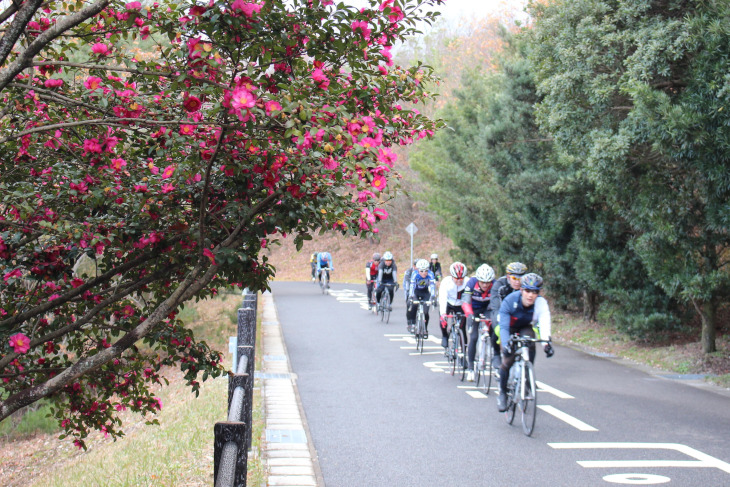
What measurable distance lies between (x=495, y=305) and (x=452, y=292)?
255 centimetres

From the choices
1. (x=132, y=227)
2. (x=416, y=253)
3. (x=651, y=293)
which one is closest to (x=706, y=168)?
(x=651, y=293)

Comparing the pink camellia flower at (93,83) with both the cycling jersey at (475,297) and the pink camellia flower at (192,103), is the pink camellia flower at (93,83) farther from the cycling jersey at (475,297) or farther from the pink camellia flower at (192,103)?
the cycling jersey at (475,297)

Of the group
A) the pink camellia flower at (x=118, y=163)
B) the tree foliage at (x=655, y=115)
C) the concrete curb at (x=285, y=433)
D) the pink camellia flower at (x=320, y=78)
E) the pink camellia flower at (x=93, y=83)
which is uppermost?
the tree foliage at (x=655, y=115)

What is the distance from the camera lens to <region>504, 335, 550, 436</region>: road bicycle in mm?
8297

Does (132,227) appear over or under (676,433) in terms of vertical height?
over

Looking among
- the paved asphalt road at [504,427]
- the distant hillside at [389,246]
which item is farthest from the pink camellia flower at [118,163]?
the distant hillside at [389,246]

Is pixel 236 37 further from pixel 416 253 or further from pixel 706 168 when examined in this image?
pixel 416 253

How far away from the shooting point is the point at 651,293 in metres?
16.1

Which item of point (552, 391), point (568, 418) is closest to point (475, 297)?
point (552, 391)

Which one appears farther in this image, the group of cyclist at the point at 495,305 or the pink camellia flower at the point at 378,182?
the group of cyclist at the point at 495,305

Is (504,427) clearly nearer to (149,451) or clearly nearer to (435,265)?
(149,451)

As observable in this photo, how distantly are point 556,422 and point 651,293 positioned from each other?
8067 millimetres

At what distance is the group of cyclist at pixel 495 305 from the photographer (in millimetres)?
8789

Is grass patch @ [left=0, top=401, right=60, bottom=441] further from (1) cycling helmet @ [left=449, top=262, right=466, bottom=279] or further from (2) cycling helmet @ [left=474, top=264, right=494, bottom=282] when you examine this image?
(2) cycling helmet @ [left=474, top=264, right=494, bottom=282]
